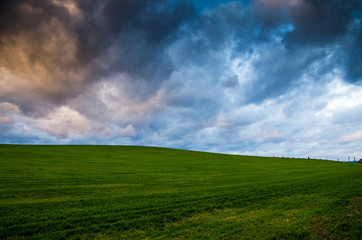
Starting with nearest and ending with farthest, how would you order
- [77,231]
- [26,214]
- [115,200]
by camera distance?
[77,231]
[26,214]
[115,200]

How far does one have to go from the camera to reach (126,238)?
7.83 meters

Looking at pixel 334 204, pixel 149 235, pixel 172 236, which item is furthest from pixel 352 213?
pixel 149 235

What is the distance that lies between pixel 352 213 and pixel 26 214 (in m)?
17.3

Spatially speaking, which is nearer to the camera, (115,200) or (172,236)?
(172,236)

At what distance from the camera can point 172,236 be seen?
8.02 meters

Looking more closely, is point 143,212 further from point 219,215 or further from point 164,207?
point 219,215

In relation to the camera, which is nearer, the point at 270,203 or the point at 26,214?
the point at 26,214

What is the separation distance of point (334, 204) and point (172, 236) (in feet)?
36.1

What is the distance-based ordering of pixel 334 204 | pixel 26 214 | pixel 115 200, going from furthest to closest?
pixel 115 200, pixel 334 204, pixel 26 214

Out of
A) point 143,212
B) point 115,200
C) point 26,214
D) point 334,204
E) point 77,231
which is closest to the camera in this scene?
point 77,231

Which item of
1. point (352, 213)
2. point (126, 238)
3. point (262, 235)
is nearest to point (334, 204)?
point (352, 213)

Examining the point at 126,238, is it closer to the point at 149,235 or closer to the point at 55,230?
the point at 149,235

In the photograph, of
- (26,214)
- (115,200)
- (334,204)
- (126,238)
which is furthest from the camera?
(115,200)

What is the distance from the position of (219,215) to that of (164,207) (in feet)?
10.6
